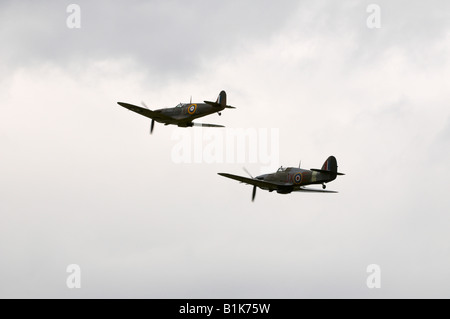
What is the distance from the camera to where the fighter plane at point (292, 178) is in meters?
67.8

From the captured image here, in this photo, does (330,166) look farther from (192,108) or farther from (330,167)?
(192,108)

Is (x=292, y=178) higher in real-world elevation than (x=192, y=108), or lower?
lower

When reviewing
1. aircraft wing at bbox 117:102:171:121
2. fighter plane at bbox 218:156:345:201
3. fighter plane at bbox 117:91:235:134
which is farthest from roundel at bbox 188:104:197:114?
fighter plane at bbox 218:156:345:201

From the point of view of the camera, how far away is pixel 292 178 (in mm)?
70750

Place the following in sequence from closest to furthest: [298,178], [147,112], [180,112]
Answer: [298,178] → [180,112] → [147,112]

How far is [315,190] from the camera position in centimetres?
7600

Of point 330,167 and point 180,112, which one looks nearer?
point 330,167

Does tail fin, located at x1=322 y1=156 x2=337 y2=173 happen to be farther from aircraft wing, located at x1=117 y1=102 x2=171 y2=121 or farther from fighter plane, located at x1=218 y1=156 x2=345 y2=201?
aircraft wing, located at x1=117 y1=102 x2=171 y2=121

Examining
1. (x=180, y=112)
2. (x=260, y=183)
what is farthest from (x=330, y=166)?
(x=180, y=112)

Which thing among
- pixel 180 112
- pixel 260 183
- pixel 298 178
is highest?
pixel 180 112
